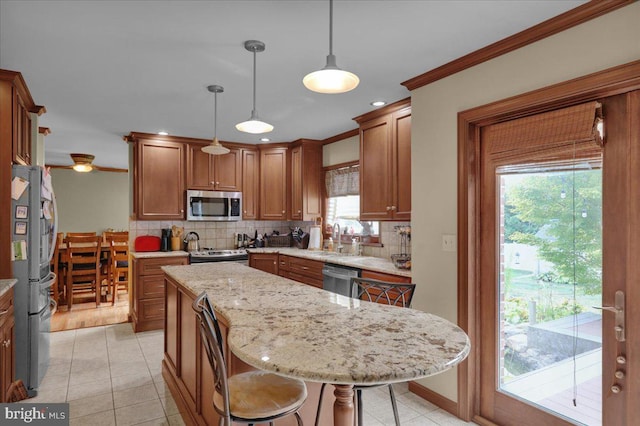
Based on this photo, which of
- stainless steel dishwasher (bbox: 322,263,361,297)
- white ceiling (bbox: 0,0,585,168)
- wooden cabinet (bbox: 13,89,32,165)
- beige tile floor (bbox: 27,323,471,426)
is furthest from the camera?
stainless steel dishwasher (bbox: 322,263,361,297)

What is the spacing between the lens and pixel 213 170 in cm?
517

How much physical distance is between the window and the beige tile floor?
2078mm

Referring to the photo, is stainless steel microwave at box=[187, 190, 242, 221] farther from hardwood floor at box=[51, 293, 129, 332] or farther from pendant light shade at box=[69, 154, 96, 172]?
pendant light shade at box=[69, 154, 96, 172]

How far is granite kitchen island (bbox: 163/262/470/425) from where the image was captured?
1026 millimetres

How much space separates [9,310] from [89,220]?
6.39 metres

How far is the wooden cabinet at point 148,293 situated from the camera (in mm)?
4410

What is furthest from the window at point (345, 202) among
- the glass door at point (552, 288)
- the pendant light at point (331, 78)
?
the pendant light at point (331, 78)

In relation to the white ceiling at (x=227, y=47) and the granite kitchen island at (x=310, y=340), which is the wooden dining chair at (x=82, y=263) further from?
the granite kitchen island at (x=310, y=340)

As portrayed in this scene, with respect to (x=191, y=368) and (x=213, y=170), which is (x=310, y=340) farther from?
(x=213, y=170)

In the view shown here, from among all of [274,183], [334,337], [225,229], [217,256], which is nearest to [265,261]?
[217,256]

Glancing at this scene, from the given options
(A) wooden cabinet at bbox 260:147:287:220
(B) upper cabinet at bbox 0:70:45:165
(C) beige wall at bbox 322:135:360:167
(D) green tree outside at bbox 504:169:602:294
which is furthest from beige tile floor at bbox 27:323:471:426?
(C) beige wall at bbox 322:135:360:167

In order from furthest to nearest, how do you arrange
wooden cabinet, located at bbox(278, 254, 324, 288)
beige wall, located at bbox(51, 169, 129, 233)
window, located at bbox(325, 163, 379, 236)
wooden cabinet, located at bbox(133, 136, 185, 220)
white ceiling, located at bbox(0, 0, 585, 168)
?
beige wall, located at bbox(51, 169, 129, 233)
wooden cabinet, located at bbox(133, 136, 185, 220)
window, located at bbox(325, 163, 379, 236)
wooden cabinet, located at bbox(278, 254, 324, 288)
white ceiling, located at bbox(0, 0, 585, 168)

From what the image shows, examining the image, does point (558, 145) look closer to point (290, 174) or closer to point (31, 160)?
point (290, 174)

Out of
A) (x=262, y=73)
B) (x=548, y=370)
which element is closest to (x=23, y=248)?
(x=262, y=73)
